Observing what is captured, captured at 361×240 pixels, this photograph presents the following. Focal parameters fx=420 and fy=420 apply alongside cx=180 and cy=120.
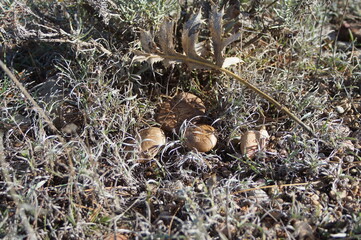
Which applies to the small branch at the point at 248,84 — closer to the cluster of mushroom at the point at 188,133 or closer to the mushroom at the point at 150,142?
the cluster of mushroom at the point at 188,133

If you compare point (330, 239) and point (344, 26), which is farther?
point (344, 26)

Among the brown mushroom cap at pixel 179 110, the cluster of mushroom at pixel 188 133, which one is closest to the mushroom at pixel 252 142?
the cluster of mushroom at pixel 188 133

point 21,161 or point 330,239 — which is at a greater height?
point 21,161

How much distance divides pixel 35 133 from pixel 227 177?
0.93 m

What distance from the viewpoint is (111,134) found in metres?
2.12

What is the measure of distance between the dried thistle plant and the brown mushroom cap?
18cm

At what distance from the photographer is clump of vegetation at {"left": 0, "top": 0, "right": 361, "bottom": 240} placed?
1.73 metres

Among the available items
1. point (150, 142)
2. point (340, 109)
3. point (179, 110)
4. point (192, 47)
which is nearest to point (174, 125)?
point (179, 110)

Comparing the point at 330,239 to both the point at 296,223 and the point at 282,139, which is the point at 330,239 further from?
the point at 282,139

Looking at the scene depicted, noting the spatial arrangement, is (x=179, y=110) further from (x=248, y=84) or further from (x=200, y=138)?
(x=248, y=84)

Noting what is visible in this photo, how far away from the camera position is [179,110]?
2221 mm

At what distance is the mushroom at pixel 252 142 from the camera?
2025mm

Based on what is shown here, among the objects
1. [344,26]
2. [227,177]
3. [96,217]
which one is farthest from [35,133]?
[344,26]

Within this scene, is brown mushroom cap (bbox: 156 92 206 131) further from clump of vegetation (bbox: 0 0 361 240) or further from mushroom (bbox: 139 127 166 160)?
mushroom (bbox: 139 127 166 160)
